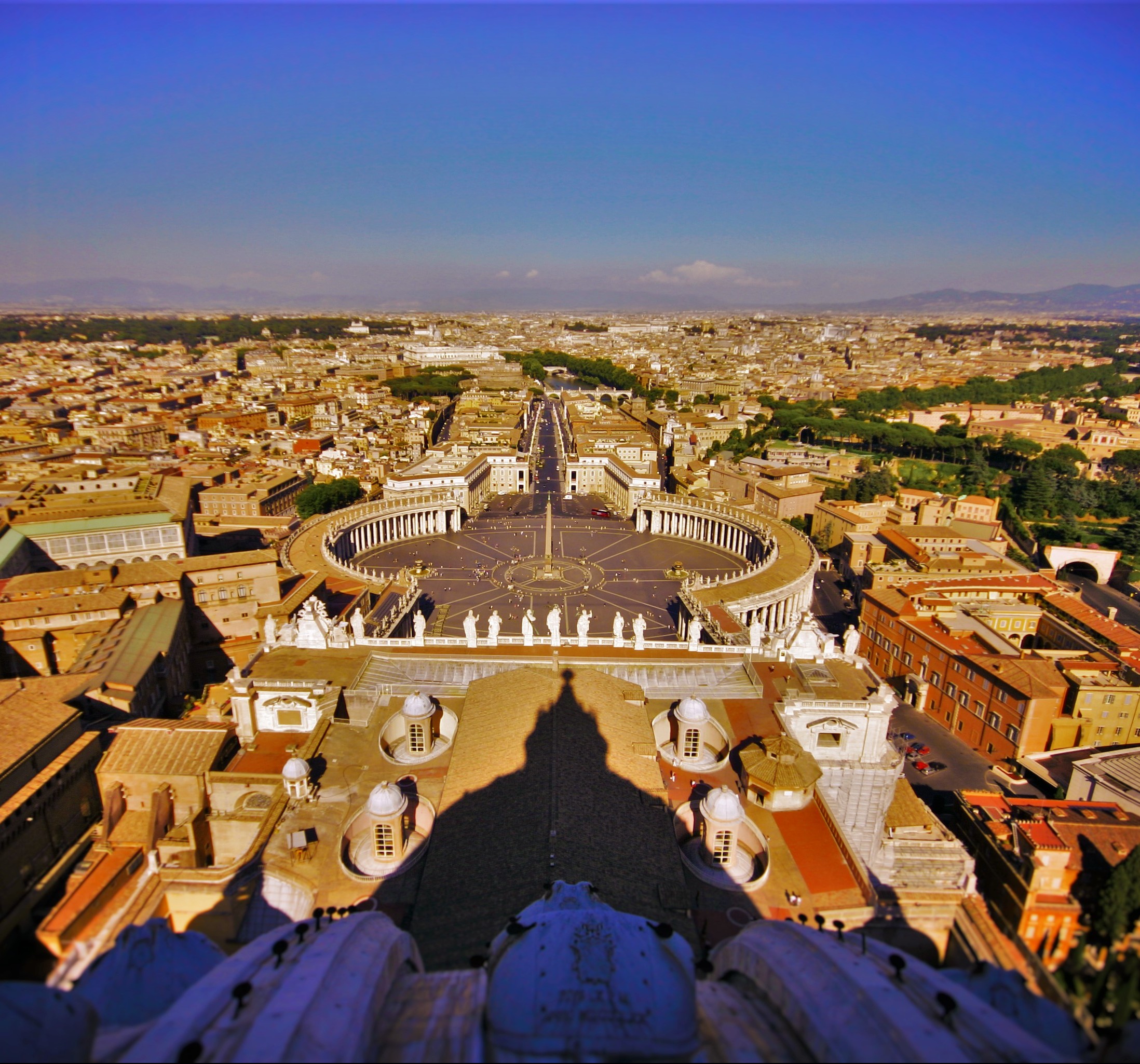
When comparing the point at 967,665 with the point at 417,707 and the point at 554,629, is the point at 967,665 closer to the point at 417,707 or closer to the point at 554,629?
the point at 554,629

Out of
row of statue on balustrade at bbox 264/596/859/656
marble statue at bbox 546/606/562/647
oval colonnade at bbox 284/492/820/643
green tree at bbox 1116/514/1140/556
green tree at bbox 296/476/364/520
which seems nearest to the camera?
marble statue at bbox 546/606/562/647

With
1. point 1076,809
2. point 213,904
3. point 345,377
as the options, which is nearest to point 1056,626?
point 1076,809

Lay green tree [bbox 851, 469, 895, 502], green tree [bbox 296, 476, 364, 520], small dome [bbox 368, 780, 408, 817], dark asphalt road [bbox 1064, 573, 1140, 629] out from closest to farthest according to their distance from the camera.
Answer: small dome [bbox 368, 780, 408, 817]
dark asphalt road [bbox 1064, 573, 1140, 629]
green tree [bbox 296, 476, 364, 520]
green tree [bbox 851, 469, 895, 502]

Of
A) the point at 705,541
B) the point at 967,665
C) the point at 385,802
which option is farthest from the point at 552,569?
the point at 385,802

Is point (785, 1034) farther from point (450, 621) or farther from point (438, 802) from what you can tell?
point (450, 621)

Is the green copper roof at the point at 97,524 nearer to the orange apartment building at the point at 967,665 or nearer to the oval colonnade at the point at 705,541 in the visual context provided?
the oval colonnade at the point at 705,541

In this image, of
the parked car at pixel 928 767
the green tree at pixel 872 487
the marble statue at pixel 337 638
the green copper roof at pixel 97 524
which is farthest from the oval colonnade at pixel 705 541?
the marble statue at pixel 337 638

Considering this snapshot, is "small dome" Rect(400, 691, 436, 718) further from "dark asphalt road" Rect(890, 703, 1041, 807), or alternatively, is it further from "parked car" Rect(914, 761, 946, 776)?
"parked car" Rect(914, 761, 946, 776)

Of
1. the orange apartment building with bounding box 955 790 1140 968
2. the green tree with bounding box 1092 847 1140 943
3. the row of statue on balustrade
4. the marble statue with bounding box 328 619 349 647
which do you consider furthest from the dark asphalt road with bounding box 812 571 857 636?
the marble statue with bounding box 328 619 349 647
